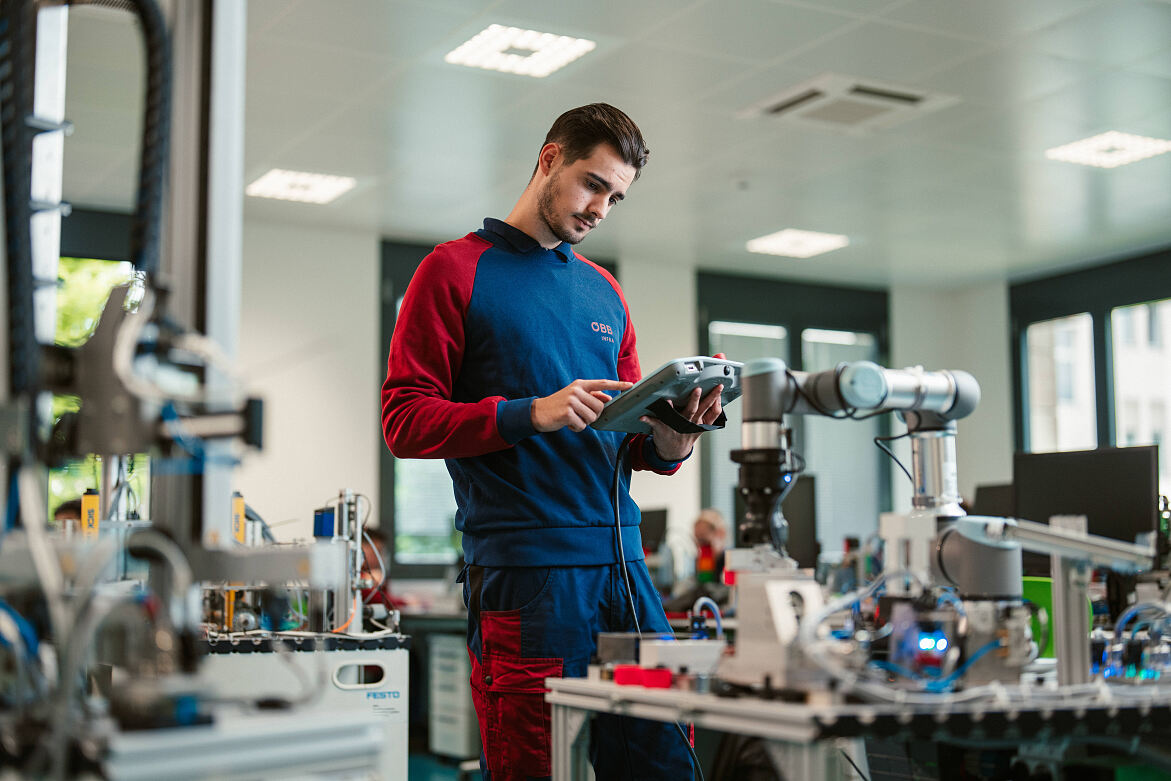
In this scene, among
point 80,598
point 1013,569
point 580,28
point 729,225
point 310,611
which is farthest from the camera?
point 729,225

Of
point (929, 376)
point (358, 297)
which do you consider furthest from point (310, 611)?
point (358, 297)

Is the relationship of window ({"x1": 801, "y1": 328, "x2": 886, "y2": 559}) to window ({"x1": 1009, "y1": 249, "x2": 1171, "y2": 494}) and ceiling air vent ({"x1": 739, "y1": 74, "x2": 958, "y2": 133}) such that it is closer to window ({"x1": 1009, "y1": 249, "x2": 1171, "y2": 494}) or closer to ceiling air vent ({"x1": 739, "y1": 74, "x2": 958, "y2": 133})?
window ({"x1": 1009, "y1": 249, "x2": 1171, "y2": 494})

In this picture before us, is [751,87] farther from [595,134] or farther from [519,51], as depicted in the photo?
[595,134]

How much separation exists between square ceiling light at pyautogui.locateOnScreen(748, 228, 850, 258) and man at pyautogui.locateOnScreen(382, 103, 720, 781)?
5564 millimetres

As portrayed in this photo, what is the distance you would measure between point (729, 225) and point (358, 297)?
2347mm

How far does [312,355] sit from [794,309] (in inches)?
144

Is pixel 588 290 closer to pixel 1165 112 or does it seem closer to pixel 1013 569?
pixel 1013 569

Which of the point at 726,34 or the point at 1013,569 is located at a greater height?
the point at 726,34

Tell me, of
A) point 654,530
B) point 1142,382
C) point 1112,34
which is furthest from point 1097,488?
point 1142,382

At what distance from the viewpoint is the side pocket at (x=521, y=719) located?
1.88m

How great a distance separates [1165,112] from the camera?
215 inches

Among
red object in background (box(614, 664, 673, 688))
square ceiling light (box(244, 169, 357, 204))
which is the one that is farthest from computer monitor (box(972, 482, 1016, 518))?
square ceiling light (box(244, 169, 357, 204))

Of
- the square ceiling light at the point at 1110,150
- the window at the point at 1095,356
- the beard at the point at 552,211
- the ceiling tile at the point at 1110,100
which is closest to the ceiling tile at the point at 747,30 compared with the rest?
the ceiling tile at the point at 1110,100

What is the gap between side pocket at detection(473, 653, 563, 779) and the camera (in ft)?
6.16
